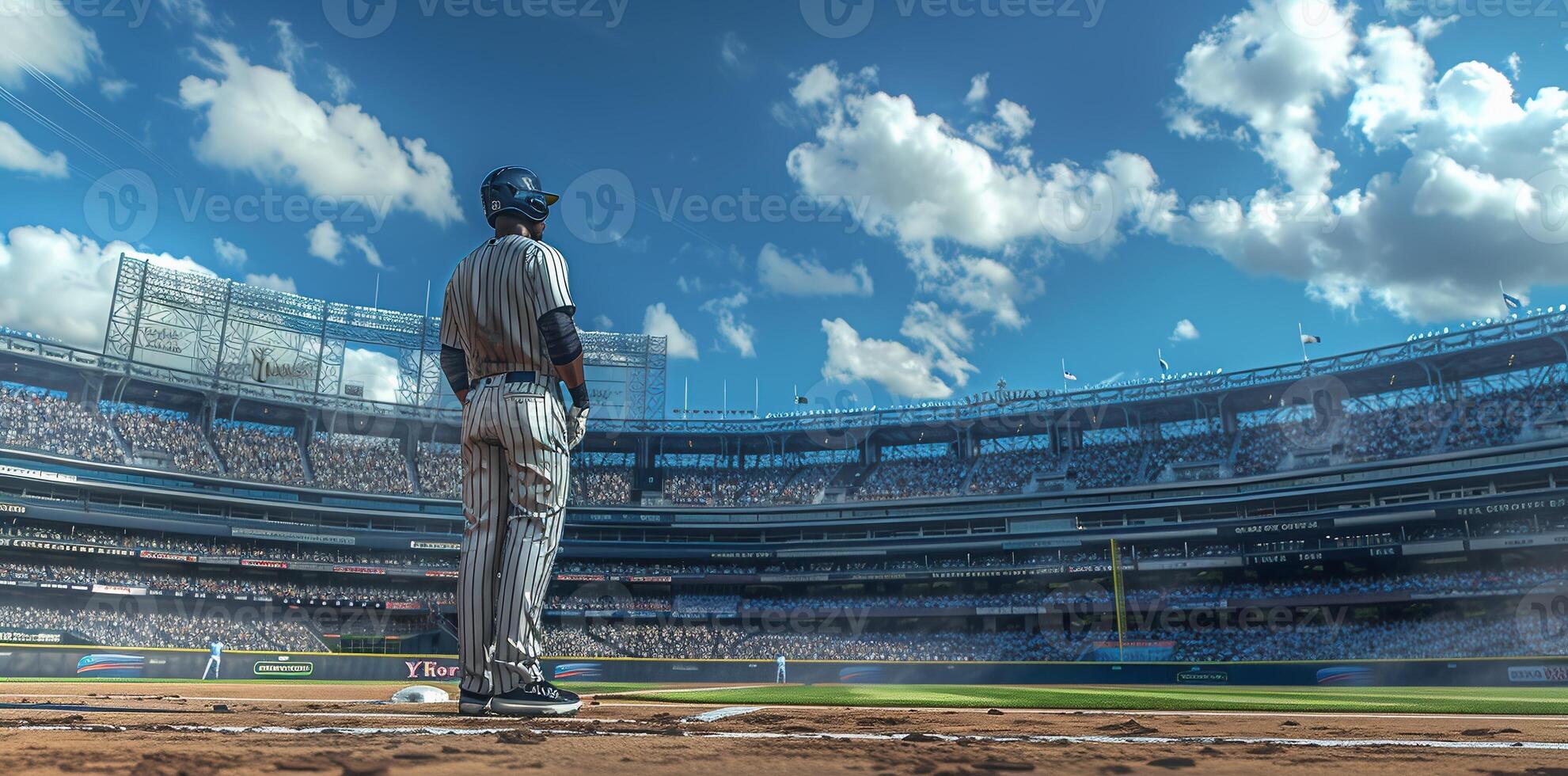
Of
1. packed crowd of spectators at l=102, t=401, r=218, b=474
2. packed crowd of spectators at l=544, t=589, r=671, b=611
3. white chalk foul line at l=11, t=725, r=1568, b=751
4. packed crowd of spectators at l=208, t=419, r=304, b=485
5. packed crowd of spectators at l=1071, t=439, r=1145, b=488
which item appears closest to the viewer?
white chalk foul line at l=11, t=725, r=1568, b=751

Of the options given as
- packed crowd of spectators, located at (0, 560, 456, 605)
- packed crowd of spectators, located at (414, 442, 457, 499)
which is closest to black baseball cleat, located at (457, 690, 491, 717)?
packed crowd of spectators, located at (0, 560, 456, 605)

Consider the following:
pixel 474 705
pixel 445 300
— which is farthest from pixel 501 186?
pixel 474 705

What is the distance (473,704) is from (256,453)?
159ft

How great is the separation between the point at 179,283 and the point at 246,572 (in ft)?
54.4

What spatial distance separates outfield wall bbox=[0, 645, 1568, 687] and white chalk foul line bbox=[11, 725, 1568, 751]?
27.2 metres

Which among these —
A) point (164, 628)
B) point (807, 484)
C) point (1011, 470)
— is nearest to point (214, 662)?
point (164, 628)

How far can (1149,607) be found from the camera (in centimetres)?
3888

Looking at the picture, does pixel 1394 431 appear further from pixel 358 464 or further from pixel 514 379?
pixel 358 464

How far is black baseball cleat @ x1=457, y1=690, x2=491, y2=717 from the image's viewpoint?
5116 millimetres

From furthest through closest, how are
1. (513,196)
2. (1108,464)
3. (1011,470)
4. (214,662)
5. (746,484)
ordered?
(746,484) → (1011,470) → (1108,464) → (214,662) → (513,196)

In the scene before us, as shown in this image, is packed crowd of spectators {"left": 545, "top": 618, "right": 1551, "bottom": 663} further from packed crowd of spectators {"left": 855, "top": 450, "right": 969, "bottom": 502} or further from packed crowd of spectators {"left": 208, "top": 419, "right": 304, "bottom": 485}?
packed crowd of spectators {"left": 208, "top": 419, "right": 304, "bottom": 485}

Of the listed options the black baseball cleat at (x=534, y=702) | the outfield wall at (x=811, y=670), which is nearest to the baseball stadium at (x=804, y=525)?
the outfield wall at (x=811, y=670)

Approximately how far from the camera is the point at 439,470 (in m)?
49.9

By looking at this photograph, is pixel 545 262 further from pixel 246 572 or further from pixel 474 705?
pixel 246 572
